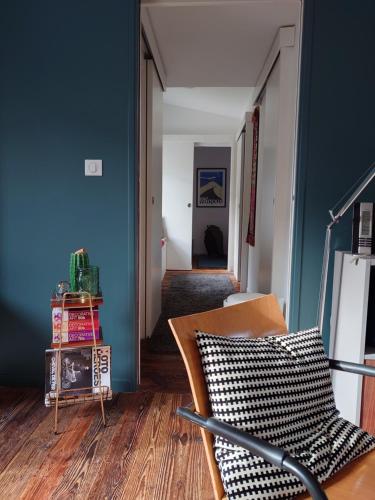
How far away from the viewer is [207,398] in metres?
0.97

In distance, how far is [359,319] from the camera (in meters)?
1.65

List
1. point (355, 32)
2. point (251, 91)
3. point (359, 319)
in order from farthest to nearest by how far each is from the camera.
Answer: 1. point (251, 91)
2. point (355, 32)
3. point (359, 319)

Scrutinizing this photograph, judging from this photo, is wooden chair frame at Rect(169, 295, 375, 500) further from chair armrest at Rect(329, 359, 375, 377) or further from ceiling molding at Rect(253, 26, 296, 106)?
ceiling molding at Rect(253, 26, 296, 106)

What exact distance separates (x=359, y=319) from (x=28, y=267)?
1.79m

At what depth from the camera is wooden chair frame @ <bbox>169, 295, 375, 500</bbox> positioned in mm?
759

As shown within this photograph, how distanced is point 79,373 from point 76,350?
0.13 meters

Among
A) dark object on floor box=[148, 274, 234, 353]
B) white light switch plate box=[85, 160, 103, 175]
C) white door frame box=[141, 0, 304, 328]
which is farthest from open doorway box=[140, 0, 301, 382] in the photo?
white light switch plate box=[85, 160, 103, 175]

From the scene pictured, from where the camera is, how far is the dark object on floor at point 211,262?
639 centimetres

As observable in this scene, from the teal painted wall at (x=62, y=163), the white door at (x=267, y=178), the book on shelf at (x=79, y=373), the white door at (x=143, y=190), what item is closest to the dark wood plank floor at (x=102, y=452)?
the book on shelf at (x=79, y=373)

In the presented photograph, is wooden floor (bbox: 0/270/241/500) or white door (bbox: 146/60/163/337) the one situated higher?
white door (bbox: 146/60/163/337)

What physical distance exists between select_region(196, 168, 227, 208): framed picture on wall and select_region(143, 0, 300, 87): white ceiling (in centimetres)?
401

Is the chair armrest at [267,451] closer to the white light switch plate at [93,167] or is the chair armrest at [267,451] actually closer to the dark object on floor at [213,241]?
the white light switch plate at [93,167]

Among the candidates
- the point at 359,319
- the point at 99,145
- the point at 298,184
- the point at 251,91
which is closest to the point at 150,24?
the point at 99,145

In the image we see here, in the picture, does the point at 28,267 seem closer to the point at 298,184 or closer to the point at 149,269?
the point at 149,269
